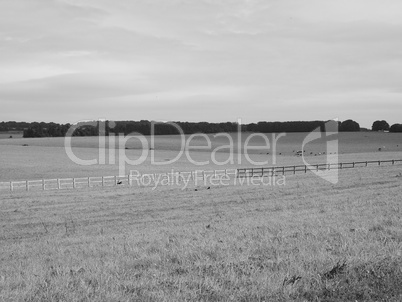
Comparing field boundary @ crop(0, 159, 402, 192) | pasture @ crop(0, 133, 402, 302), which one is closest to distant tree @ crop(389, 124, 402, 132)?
field boundary @ crop(0, 159, 402, 192)

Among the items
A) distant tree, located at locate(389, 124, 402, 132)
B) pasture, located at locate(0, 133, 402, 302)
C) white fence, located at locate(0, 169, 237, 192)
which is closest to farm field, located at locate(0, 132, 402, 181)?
white fence, located at locate(0, 169, 237, 192)

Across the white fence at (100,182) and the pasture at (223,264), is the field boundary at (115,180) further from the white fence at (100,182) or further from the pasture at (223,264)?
the pasture at (223,264)

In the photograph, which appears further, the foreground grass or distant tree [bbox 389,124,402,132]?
distant tree [bbox 389,124,402,132]

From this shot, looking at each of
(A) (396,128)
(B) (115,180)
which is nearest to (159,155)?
(B) (115,180)

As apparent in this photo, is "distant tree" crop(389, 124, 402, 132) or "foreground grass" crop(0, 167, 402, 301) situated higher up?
"distant tree" crop(389, 124, 402, 132)

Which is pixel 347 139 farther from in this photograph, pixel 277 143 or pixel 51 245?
pixel 51 245

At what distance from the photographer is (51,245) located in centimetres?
1497

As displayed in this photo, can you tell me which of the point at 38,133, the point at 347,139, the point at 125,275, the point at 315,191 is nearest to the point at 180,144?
the point at 347,139

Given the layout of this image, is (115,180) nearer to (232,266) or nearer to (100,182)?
(100,182)

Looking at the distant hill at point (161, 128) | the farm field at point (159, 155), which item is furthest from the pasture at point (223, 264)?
the distant hill at point (161, 128)

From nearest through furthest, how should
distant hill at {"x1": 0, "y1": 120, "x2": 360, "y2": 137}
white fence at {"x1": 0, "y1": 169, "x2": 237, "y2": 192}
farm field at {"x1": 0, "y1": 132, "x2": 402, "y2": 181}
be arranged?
1. white fence at {"x1": 0, "y1": 169, "x2": 237, "y2": 192}
2. farm field at {"x1": 0, "y1": 132, "x2": 402, "y2": 181}
3. distant hill at {"x1": 0, "y1": 120, "x2": 360, "y2": 137}

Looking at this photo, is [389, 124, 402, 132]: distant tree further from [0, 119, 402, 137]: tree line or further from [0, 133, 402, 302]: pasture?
[0, 133, 402, 302]: pasture

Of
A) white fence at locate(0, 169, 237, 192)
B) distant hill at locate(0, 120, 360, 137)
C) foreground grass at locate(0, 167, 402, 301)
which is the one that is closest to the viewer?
foreground grass at locate(0, 167, 402, 301)

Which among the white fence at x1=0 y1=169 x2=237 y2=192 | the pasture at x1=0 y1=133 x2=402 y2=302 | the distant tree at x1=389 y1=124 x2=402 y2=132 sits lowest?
the white fence at x1=0 y1=169 x2=237 y2=192
